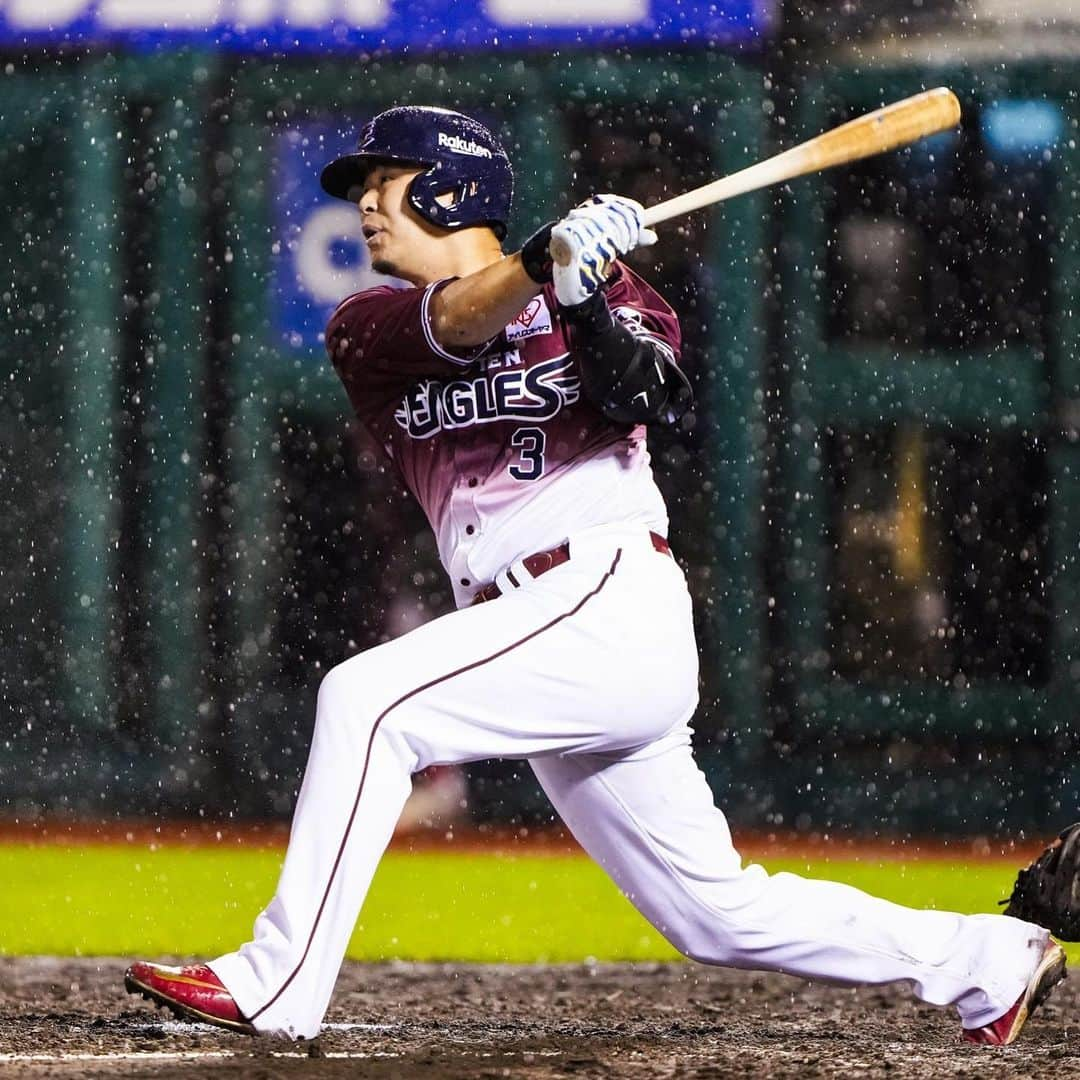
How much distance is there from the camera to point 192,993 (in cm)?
267

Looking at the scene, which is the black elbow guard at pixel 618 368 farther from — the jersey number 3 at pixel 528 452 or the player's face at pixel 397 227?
the player's face at pixel 397 227

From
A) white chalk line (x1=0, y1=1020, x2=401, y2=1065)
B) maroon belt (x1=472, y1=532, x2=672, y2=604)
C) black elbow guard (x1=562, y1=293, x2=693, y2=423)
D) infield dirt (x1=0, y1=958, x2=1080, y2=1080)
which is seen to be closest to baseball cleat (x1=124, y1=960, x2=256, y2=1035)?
infield dirt (x1=0, y1=958, x2=1080, y2=1080)

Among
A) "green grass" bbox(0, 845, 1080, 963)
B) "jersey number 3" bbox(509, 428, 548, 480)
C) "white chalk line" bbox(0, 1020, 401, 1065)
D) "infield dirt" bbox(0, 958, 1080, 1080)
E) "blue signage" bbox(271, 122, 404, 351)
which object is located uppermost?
"blue signage" bbox(271, 122, 404, 351)

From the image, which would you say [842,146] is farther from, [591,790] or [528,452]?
[591,790]

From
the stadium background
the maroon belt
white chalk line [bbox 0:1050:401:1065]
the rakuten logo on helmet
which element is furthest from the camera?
the stadium background

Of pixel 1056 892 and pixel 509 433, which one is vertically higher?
pixel 509 433

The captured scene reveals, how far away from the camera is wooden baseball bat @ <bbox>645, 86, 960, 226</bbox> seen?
3160 millimetres

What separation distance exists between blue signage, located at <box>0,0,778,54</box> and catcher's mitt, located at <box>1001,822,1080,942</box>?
476cm

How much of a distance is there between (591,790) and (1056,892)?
86 cm

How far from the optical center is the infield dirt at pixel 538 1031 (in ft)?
9.98

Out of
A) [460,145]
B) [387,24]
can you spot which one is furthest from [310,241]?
[460,145]

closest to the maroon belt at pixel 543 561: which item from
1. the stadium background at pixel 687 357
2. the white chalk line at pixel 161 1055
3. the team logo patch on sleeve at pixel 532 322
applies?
the team logo patch on sleeve at pixel 532 322

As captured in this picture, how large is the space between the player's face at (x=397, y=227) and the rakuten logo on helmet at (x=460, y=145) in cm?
6

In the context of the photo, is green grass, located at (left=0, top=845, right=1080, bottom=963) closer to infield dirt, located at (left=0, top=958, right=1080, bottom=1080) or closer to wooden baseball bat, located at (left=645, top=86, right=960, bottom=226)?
infield dirt, located at (left=0, top=958, right=1080, bottom=1080)
